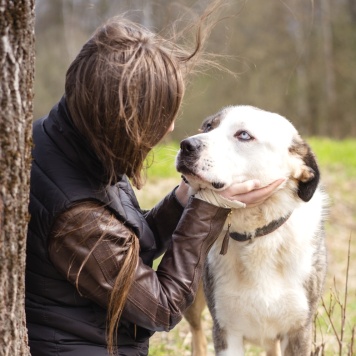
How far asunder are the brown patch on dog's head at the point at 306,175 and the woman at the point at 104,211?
2.04 ft

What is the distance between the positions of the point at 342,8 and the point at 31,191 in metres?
22.8

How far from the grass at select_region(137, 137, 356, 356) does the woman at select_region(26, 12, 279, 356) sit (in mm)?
1185

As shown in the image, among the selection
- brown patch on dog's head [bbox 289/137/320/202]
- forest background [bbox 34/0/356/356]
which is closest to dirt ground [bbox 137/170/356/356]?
brown patch on dog's head [bbox 289/137/320/202]

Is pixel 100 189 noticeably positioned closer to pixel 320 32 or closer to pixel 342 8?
pixel 320 32

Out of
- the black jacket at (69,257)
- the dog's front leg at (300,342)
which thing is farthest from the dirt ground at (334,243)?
the black jacket at (69,257)

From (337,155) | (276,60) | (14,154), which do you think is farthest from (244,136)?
(276,60)

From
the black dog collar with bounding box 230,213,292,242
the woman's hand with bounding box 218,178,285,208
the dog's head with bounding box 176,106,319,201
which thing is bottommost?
the black dog collar with bounding box 230,213,292,242

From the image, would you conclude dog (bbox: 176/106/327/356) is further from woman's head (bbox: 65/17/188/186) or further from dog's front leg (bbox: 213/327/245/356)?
woman's head (bbox: 65/17/188/186)

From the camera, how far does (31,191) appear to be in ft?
8.29

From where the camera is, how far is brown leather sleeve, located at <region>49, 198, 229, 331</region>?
246 cm

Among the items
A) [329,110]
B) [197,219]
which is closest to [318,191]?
[197,219]

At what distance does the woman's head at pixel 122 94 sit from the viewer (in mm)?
2426

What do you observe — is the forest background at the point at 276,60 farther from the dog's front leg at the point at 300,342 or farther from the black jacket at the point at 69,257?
the black jacket at the point at 69,257

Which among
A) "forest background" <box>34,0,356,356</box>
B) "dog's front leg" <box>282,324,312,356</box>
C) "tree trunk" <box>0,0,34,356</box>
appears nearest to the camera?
"tree trunk" <box>0,0,34,356</box>
